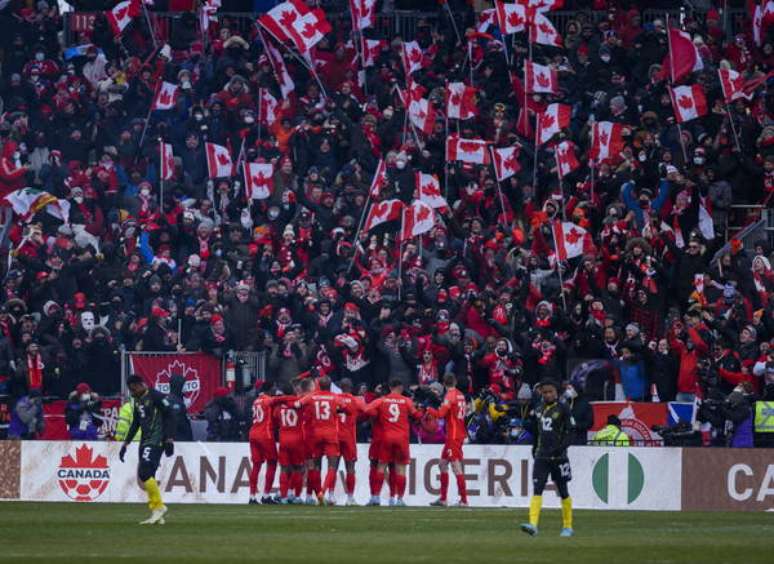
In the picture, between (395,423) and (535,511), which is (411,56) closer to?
(395,423)

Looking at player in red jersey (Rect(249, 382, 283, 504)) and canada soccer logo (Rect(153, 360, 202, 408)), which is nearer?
player in red jersey (Rect(249, 382, 283, 504))

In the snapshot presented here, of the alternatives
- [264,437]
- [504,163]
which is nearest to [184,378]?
[264,437]

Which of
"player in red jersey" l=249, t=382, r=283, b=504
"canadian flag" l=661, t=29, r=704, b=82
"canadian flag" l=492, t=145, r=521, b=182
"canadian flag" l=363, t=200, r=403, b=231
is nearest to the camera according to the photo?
"player in red jersey" l=249, t=382, r=283, b=504

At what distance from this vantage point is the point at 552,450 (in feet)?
82.1

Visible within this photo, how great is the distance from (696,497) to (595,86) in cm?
1023

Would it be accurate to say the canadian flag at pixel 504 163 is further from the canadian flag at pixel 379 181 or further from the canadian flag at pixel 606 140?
the canadian flag at pixel 379 181

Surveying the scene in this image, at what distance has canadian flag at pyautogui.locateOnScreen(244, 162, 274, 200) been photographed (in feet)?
126

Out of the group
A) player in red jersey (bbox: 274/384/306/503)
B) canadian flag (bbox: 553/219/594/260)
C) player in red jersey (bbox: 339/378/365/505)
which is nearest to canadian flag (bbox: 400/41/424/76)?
canadian flag (bbox: 553/219/594/260)

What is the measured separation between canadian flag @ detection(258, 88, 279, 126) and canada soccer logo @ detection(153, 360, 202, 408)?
7.69 meters

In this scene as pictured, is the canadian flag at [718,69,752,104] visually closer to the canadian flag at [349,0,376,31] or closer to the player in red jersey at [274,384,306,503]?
the canadian flag at [349,0,376,31]

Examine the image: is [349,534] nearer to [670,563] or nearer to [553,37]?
[670,563]

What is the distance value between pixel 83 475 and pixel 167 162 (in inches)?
283

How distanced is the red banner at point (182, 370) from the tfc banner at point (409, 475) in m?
1.12

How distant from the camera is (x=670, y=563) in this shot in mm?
20641
